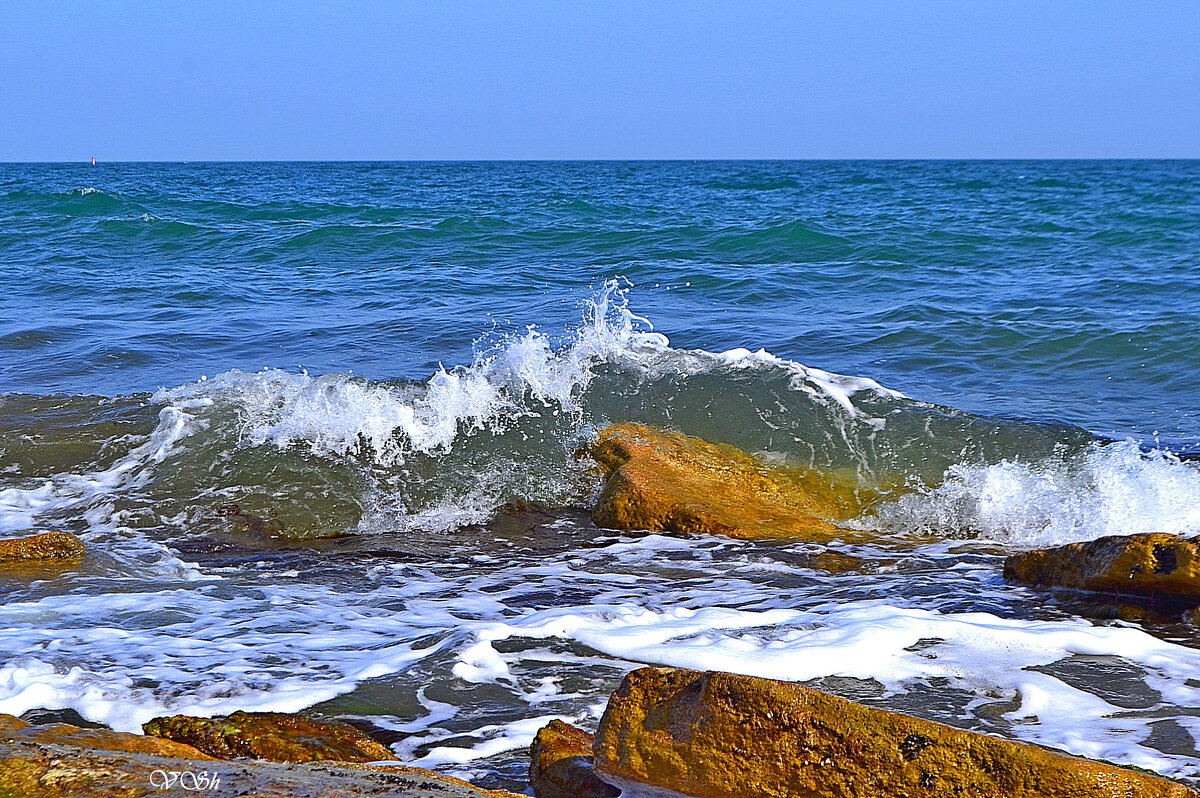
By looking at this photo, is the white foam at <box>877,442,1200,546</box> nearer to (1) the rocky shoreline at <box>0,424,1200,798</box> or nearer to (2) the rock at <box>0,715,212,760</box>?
(1) the rocky shoreline at <box>0,424,1200,798</box>

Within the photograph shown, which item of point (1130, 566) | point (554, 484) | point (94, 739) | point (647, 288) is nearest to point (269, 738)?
point (94, 739)

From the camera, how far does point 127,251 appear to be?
1586 cm

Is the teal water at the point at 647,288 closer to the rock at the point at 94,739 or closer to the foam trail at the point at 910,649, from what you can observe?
the foam trail at the point at 910,649

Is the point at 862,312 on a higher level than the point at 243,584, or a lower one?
higher

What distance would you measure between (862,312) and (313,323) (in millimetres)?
5401

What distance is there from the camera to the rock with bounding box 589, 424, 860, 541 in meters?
5.03

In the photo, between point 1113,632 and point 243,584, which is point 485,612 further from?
point 1113,632

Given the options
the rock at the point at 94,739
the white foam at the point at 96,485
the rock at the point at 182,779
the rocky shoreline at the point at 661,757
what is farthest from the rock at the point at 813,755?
the white foam at the point at 96,485

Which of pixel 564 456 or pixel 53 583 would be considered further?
pixel 564 456

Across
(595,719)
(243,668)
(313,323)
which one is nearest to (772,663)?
(595,719)

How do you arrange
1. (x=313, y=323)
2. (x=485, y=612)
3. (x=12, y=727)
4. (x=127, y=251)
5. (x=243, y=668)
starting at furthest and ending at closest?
1. (x=127, y=251)
2. (x=313, y=323)
3. (x=485, y=612)
4. (x=243, y=668)
5. (x=12, y=727)

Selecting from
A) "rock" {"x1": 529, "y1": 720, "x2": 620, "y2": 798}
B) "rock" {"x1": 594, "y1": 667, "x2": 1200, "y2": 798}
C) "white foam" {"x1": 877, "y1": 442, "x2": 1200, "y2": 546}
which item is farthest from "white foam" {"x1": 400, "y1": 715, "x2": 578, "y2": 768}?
"white foam" {"x1": 877, "y1": 442, "x2": 1200, "y2": 546}

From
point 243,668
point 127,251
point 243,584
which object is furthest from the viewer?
point 127,251

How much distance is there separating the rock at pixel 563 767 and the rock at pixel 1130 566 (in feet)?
7.56
